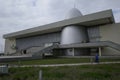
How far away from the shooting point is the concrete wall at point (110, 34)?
138 ft

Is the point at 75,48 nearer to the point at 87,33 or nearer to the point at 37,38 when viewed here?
the point at 87,33

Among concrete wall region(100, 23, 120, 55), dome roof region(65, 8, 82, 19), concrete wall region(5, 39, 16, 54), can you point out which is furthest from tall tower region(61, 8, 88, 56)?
concrete wall region(5, 39, 16, 54)

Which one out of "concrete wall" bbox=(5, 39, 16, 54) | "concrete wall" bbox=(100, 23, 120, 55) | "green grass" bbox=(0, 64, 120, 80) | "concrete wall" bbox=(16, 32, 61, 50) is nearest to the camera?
"green grass" bbox=(0, 64, 120, 80)

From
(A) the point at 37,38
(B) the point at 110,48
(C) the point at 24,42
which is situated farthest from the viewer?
(C) the point at 24,42

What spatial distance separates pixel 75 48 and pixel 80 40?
3.80m

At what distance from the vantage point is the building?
135 ft

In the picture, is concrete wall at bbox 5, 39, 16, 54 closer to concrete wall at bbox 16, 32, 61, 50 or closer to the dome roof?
concrete wall at bbox 16, 32, 61, 50

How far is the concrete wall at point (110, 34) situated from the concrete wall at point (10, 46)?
3885cm

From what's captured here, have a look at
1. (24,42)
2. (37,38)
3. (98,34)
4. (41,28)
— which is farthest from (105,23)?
(24,42)

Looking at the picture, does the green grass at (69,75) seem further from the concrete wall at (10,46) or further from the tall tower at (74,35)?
the concrete wall at (10,46)

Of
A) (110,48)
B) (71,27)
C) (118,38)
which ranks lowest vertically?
(110,48)

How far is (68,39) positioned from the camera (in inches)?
1903

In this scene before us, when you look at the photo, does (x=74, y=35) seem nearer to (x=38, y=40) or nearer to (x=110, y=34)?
(x=110, y=34)

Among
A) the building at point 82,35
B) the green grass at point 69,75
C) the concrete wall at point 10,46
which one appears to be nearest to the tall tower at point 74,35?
the building at point 82,35
